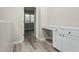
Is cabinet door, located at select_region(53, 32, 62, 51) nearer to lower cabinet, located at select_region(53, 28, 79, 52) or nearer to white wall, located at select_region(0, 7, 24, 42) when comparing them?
lower cabinet, located at select_region(53, 28, 79, 52)

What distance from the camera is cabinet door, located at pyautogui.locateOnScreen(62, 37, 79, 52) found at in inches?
88.6

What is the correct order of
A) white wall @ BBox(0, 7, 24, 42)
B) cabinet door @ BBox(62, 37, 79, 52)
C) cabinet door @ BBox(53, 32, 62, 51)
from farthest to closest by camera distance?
white wall @ BBox(0, 7, 24, 42)
cabinet door @ BBox(53, 32, 62, 51)
cabinet door @ BBox(62, 37, 79, 52)

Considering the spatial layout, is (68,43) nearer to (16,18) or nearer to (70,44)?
(70,44)

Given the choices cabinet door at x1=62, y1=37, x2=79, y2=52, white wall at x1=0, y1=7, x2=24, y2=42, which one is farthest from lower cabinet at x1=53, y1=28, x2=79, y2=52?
white wall at x1=0, y1=7, x2=24, y2=42

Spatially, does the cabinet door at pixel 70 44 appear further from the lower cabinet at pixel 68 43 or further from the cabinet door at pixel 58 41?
the cabinet door at pixel 58 41

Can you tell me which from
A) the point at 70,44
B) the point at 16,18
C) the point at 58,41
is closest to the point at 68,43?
the point at 70,44

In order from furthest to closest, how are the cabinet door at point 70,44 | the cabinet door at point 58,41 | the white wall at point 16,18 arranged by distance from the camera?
the white wall at point 16,18 → the cabinet door at point 58,41 → the cabinet door at point 70,44

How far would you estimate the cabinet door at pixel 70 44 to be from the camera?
2.25m

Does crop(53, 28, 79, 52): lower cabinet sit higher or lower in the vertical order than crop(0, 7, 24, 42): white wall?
lower

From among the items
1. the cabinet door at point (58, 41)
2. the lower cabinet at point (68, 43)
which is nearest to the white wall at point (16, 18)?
the cabinet door at point (58, 41)

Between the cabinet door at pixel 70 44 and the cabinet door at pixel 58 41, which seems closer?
the cabinet door at pixel 70 44

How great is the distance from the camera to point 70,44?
2.49 m
